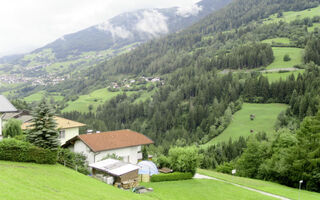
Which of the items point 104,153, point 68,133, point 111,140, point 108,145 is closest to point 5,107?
point 104,153

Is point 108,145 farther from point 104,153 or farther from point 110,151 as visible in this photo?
point 104,153

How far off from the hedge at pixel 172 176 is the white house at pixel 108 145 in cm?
836

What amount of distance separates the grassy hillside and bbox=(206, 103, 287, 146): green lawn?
7654 cm

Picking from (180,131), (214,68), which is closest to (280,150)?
(180,131)

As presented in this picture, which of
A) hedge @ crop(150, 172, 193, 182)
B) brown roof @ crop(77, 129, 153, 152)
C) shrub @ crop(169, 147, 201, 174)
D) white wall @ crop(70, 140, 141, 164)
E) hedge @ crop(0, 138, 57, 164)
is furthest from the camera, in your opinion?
brown roof @ crop(77, 129, 153, 152)

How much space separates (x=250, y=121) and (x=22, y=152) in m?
89.1

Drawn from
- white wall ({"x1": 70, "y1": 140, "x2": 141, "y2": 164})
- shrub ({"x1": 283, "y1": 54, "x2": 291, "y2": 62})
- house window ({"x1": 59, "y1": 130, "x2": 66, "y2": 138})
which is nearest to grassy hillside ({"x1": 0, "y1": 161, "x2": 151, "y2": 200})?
white wall ({"x1": 70, "y1": 140, "x2": 141, "y2": 164})

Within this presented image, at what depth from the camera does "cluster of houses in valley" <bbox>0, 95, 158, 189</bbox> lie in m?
32.2

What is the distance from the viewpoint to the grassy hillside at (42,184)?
17.2m

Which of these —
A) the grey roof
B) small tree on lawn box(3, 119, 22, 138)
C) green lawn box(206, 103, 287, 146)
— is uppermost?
the grey roof

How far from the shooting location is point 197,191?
3403 cm

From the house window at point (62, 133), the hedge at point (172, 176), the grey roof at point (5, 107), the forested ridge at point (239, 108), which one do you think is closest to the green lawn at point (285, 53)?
the forested ridge at point (239, 108)

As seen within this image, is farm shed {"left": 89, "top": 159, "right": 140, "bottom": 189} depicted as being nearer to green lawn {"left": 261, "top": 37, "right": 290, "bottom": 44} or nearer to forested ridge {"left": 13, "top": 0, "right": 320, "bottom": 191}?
forested ridge {"left": 13, "top": 0, "right": 320, "bottom": 191}

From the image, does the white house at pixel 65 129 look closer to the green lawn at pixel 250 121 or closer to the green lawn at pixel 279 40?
the green lawn at pixel 250 121
